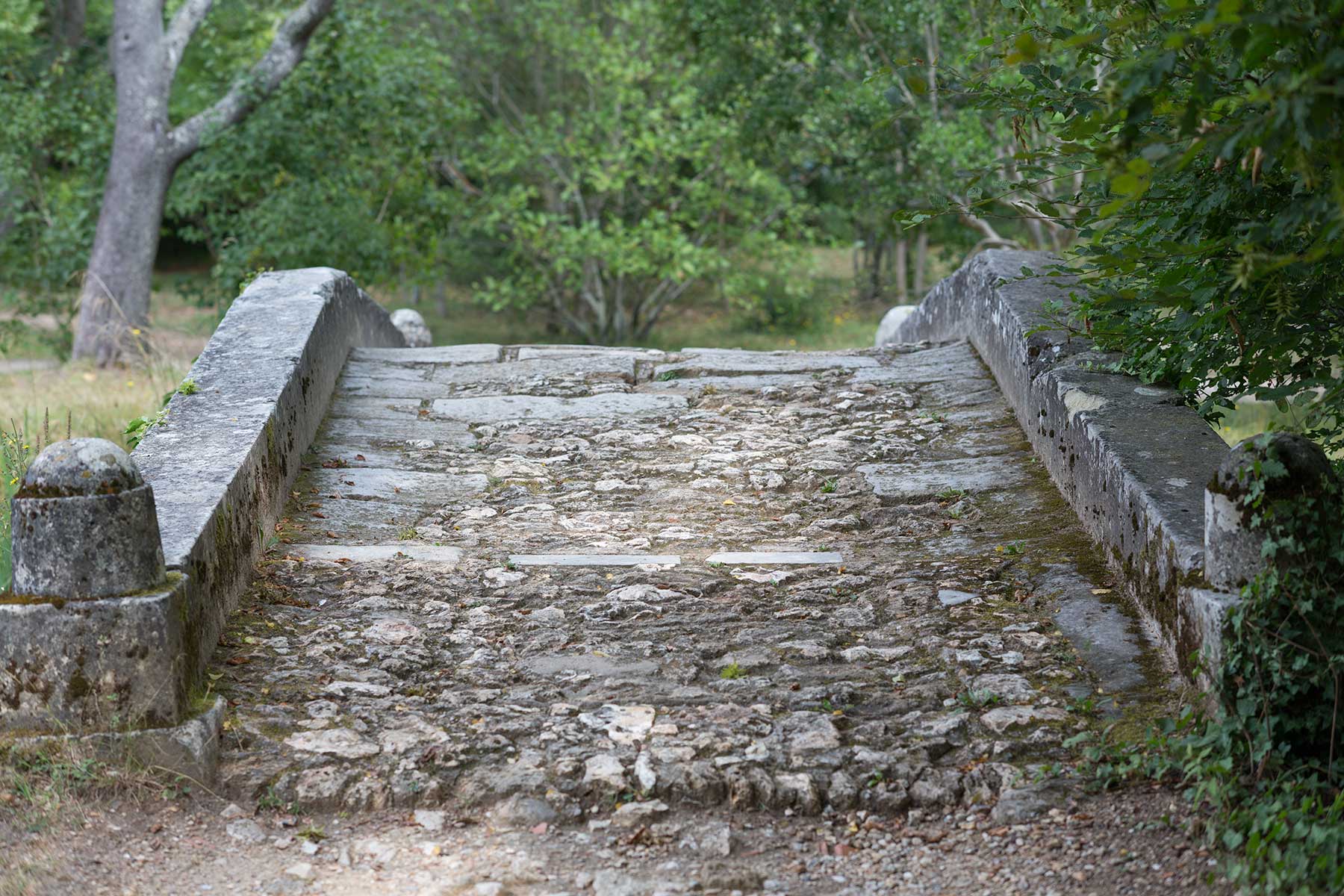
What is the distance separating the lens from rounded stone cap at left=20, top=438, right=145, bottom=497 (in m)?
2.80

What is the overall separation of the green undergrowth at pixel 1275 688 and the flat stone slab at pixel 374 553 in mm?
2245

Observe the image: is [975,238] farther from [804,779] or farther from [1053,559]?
[804,779]

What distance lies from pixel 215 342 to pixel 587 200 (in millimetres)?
11677

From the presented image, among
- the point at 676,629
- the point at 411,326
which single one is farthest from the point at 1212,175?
the point at 411,326

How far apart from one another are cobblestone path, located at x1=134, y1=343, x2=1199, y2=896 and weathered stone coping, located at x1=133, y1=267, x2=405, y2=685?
0.49 ft

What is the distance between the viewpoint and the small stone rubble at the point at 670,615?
2.88 m

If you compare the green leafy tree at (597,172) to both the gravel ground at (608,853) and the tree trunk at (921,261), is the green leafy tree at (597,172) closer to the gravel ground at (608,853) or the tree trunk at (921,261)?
the tree trunk at (921,261)

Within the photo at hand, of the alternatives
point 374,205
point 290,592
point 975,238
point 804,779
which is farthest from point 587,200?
point 804,779

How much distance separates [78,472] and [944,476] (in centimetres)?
308

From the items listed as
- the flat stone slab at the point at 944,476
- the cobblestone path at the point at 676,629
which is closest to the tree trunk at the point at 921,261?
the cobblestone path at the point at 676,629

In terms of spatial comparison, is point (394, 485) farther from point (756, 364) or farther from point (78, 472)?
point (756, 364)

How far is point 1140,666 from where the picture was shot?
3.14 metres

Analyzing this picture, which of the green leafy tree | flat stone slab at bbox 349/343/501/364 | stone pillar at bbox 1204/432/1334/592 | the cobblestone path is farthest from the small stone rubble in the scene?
the green leafy tree

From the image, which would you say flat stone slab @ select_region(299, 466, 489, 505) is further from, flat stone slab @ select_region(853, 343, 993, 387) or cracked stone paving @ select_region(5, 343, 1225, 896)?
flat stone slab @ select_region(853, 343, 993, 387)
